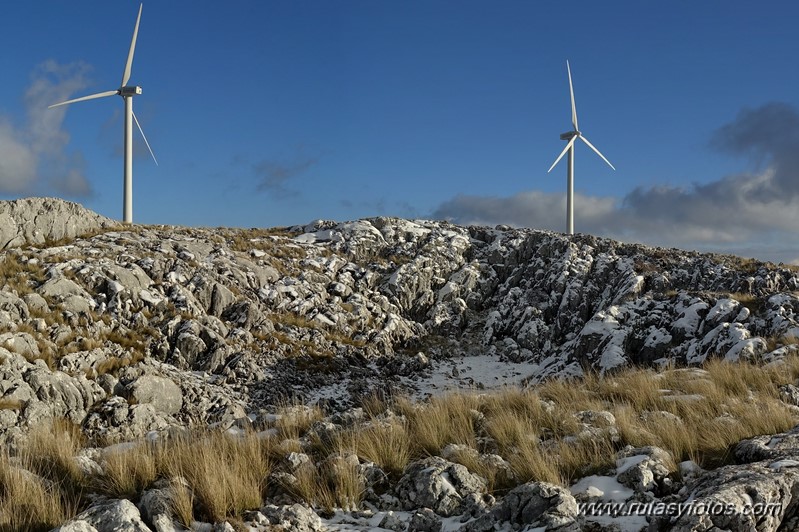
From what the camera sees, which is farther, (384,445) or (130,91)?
(130,91)

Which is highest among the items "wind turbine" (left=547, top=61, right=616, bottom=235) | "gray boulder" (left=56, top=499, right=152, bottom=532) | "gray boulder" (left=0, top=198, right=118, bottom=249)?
"wind turbine" (left=547, top=61, right=616, bottom=235)

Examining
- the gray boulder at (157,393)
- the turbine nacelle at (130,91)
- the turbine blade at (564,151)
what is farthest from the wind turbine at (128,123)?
the turbine blade at (564,151)

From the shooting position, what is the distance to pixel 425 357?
30.4 metres

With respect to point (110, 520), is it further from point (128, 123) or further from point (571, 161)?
point (571, 161)

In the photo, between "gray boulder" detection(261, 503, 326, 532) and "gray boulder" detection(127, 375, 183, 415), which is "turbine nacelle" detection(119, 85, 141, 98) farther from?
"gray boulder" detection(261, 503, 326, 532)

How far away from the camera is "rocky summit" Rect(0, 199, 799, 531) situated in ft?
20.2

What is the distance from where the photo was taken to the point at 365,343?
31016mm

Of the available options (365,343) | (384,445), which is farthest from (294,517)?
(365,343)

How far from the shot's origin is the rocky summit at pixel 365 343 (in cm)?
616

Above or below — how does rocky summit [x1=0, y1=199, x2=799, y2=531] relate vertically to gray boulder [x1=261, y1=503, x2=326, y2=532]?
above

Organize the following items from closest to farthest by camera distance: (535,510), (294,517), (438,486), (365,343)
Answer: (535,510), (294,517), (438,486), (365,343)

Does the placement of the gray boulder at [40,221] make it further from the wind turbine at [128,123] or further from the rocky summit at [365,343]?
the wind turbine at [128,123]

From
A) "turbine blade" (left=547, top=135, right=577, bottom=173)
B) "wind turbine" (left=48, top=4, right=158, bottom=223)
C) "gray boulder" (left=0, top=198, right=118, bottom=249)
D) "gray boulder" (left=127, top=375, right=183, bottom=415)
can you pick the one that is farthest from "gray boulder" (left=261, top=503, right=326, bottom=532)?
"turbine blade" (left=547, top=135, right=577, bottom=173)

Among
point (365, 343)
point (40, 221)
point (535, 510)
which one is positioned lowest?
point (535, 510)
